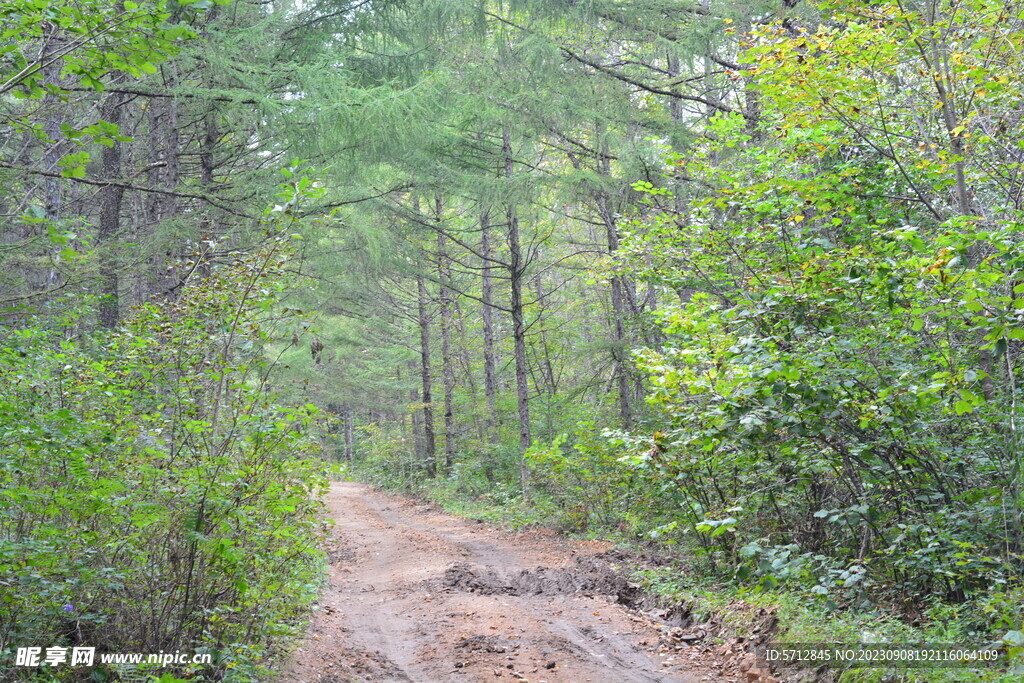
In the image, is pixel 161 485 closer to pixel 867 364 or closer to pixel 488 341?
pixel 867 364

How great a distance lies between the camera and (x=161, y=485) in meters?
4.90

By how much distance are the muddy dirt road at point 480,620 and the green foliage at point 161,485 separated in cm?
108

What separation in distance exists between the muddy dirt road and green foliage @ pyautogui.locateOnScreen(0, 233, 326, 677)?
1078 millimetres

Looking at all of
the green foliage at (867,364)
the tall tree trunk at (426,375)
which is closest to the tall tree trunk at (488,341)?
the tall tree trunk at (426,375)

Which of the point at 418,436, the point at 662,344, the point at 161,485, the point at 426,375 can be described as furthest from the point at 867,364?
the point at 418,436

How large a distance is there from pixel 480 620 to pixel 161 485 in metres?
4.01

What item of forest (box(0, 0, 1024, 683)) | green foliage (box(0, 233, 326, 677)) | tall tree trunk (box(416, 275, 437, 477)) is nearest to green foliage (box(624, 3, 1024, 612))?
forest (box(0, 0, 1024, 683))

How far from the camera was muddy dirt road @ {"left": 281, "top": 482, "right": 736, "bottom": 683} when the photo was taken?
610 centimetres

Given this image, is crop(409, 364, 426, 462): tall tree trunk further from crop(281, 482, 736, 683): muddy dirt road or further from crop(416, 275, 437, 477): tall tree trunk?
crop(281, 482, 736, 683): muddy dirt road

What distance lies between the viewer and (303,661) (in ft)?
20.0

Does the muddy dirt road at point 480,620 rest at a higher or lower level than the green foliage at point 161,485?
lower

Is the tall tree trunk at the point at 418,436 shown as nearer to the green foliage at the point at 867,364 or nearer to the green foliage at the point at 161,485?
the green foliage at the point at 867,364

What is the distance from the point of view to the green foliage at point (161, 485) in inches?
182

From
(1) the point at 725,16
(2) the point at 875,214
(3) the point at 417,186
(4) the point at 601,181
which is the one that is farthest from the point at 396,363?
(2) the point at 875,214
